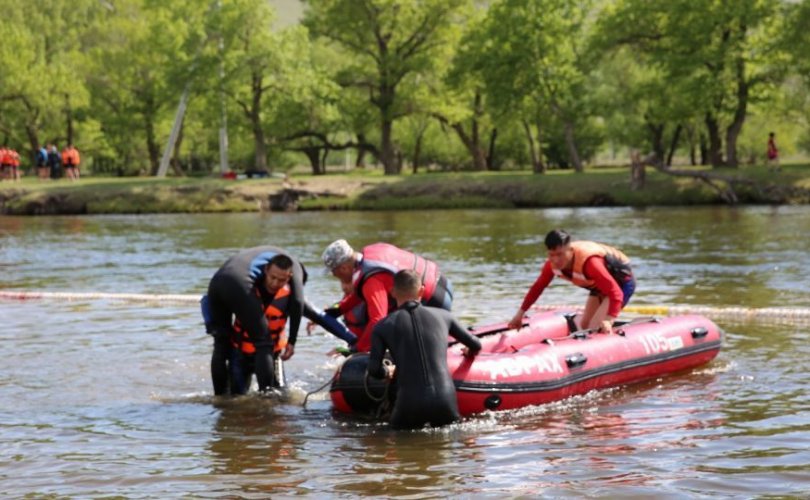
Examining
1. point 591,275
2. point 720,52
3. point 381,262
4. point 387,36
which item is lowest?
point 591,275

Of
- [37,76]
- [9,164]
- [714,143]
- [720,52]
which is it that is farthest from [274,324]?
[37,76]

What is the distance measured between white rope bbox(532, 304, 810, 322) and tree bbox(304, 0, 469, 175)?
3810cm

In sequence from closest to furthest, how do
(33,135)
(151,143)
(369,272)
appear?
(369,272) → (33,135) → (151,143)

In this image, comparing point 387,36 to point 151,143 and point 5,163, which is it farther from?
point 151,143

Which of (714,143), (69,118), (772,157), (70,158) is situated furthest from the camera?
(69,118)

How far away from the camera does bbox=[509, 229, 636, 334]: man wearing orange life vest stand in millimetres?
11336

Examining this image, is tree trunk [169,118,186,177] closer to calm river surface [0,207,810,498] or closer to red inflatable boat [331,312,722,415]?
calm river surface [0,207,810,498]

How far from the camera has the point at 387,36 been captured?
54.4 metres

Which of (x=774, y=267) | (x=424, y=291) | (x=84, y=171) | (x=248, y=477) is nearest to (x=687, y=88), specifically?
(x=774, y=267)

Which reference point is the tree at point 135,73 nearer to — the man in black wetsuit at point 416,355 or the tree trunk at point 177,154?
the tree trunk at point 177,154

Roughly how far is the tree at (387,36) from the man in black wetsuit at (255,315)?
140 feet

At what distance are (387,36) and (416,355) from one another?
46604 mm

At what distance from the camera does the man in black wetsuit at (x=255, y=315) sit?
394 inches

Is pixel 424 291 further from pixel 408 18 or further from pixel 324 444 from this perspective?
pixel 408 18
